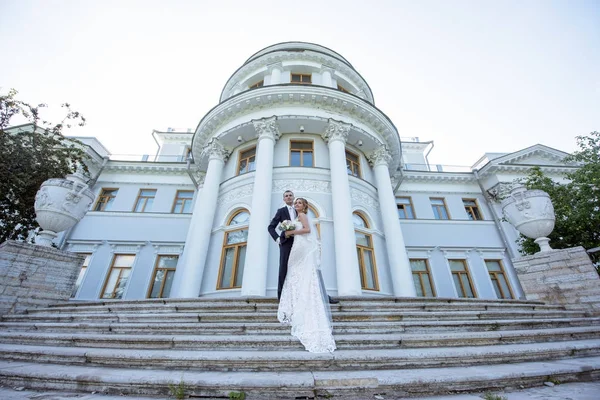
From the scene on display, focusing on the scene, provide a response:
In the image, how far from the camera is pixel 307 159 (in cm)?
1232

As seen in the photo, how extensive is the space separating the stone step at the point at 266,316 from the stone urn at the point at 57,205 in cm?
208

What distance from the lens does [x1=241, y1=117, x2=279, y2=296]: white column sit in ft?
28.8

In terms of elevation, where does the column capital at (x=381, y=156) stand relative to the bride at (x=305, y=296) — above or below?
above

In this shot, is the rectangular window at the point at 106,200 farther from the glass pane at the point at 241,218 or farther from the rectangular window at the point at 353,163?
the rectangular window at the point at 353,163

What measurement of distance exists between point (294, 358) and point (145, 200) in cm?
1748

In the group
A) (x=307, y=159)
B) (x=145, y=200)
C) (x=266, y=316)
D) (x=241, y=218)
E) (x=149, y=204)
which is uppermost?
(x=145, y=200)

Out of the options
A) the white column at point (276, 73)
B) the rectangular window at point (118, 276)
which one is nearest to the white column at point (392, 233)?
the white column at point (276, 73)

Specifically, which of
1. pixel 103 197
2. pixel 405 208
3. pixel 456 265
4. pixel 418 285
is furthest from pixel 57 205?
pixel 456 265

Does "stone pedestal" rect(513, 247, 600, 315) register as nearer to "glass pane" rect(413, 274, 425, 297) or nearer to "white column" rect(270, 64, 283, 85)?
"glass pane" rect(413, 274, 425, 297)

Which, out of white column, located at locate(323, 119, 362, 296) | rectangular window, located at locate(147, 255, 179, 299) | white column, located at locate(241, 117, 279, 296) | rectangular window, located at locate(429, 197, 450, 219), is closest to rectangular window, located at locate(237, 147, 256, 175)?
white column, located at locate(241, 117, 279, 296)

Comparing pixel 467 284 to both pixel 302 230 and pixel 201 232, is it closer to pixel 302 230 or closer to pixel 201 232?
pixel 201 232

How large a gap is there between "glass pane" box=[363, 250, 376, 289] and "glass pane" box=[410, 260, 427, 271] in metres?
5.80

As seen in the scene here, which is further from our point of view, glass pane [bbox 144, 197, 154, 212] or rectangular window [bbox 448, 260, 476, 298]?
glass pane [bbox 144, 197, 154, 212]

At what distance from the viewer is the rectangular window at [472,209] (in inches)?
685
